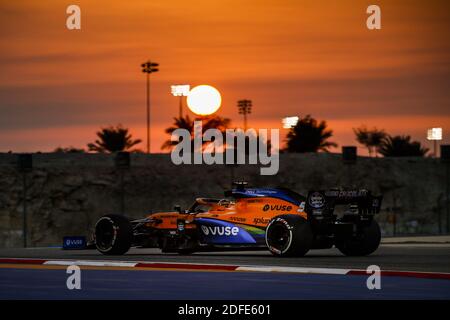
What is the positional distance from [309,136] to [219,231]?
326 feet

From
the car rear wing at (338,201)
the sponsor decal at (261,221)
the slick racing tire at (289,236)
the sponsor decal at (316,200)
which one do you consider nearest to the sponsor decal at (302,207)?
the car rear wing at (338,201)

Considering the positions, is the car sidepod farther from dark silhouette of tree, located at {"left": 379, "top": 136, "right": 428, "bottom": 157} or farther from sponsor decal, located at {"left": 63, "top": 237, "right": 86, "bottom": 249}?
dark silhouette of tree, located at {"left": 379, "top": 136, "right": 428, "bottom": 157}

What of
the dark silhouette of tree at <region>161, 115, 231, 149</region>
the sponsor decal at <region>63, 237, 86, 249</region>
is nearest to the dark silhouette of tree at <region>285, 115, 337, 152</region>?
the dark silhouette of tree at <region>161, 115, 231, 149</region>

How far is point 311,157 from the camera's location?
115m

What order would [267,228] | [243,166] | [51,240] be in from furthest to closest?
[243,166] < [51,240] < [267,228]

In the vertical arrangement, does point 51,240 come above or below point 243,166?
below

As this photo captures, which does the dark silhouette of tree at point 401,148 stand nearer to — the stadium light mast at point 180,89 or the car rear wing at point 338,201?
the stadium light mast at point 180,89

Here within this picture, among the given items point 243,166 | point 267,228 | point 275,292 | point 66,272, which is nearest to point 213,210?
point 267,228

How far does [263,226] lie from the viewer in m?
23.6

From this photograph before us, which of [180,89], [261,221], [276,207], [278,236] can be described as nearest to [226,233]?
[261,221]
